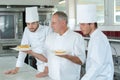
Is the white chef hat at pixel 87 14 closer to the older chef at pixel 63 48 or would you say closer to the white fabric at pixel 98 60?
the white fabric at pixel 98 60

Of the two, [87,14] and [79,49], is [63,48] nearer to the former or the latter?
[79,49]

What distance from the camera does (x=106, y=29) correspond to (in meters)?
4.19

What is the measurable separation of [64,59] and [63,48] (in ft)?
0.36

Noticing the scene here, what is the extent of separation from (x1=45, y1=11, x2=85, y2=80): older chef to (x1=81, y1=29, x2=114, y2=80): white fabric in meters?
0.44

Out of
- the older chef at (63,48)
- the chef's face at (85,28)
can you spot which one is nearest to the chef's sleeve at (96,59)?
the chef's face at (85,28)

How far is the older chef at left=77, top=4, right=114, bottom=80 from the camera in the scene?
2031 mm

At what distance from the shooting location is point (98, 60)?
6.62 feet

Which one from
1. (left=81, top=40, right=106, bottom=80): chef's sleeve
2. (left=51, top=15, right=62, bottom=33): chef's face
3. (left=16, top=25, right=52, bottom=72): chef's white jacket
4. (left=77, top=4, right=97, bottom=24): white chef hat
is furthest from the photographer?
(left=16, top=25, right=52, bottom=72): chef's white jacket

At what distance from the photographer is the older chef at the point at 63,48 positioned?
2.55 meters

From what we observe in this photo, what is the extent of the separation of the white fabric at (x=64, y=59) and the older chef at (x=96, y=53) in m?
0.46

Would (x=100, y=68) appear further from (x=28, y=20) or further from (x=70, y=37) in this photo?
(x=28, y=20)

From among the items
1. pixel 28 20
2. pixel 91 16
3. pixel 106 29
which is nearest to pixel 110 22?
pixel 106 29

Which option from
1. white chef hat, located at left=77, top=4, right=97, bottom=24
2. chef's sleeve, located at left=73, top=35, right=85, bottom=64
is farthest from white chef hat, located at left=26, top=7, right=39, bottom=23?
white chef hat, located at left=77, top=4, right=97, bottom=24

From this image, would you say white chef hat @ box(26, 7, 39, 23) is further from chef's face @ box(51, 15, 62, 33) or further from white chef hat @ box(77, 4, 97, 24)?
white chef hat @ box(77, 4, 97, 24)
